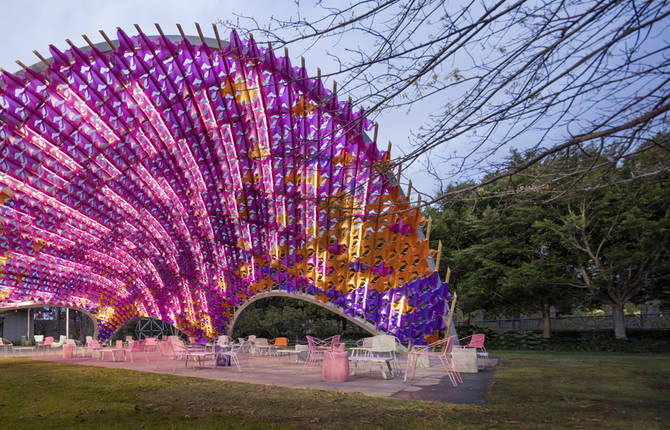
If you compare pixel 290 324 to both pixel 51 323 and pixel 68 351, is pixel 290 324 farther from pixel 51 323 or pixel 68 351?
pixel 51 323

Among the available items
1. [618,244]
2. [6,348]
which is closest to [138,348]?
[6,348]

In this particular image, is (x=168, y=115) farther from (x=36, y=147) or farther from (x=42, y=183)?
(x=42, y=183)

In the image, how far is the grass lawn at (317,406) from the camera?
601 centimetres

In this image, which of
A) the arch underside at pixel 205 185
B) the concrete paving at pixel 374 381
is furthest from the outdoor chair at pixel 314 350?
A: the arch underside at pixel 205 185

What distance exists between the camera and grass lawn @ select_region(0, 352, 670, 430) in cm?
601

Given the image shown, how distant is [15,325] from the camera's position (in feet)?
136

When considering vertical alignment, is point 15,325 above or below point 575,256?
below

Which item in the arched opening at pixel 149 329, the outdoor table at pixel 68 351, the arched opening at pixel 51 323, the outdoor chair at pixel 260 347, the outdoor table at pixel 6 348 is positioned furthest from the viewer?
the arched opening at pixel 149 329

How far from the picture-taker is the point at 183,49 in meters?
13.5

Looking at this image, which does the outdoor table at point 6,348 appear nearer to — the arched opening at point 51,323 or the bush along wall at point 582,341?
the arched opening at point 51,323

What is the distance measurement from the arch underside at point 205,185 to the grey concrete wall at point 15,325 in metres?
18.2

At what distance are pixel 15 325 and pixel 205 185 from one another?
34483 millimetres

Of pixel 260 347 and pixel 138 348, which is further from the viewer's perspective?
pixel 138 348

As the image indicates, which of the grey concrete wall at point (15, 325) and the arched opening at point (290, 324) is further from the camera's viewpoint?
the grey concrete wall at point (15, 325)
